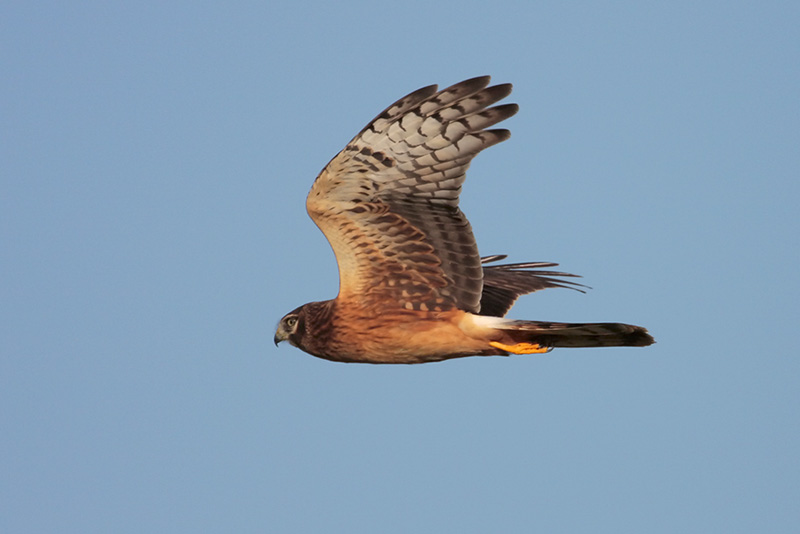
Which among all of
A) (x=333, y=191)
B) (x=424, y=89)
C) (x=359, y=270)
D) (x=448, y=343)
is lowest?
(x=448, y=343)

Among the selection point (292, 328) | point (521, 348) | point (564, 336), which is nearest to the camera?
point (564, 336)

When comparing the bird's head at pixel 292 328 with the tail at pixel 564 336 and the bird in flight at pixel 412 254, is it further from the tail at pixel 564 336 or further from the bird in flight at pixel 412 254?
the tail at pixel 564 336

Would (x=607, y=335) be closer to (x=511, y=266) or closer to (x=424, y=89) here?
(x=424, y=89)

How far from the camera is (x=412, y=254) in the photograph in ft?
28.4

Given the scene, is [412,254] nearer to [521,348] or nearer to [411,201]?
[411,201]

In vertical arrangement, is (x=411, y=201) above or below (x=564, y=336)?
above

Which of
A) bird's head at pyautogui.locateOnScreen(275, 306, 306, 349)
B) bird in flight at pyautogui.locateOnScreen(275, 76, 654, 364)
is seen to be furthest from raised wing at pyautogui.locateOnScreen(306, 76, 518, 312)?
bird's head at pyautogui.locateOnScreen(275, 306, 306, 349)

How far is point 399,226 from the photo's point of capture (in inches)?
336

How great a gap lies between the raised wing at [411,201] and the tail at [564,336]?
1.36ft

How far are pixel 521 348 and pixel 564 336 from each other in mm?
431

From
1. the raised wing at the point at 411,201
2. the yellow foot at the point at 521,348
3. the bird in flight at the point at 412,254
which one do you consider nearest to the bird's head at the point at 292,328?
the bird in flight at the point at 412,254

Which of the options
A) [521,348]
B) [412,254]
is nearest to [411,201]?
[412,254]

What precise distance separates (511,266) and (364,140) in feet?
12.2

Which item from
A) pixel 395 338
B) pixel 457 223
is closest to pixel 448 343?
pixel 395 338
